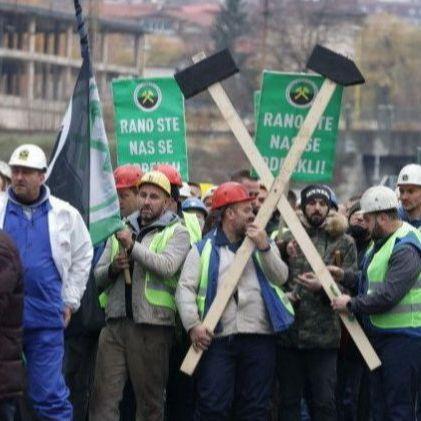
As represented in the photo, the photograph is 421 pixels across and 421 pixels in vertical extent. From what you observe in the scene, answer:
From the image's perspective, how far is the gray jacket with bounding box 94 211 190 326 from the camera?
43.8 feet

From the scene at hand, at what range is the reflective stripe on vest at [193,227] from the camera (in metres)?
14.3

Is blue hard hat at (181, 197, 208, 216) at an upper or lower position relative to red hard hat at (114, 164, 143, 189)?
lower

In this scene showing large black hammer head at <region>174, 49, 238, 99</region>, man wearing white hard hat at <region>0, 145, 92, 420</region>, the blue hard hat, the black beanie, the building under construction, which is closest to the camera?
man wearing white hard hat at <region>0, 145, 92, 420</region>

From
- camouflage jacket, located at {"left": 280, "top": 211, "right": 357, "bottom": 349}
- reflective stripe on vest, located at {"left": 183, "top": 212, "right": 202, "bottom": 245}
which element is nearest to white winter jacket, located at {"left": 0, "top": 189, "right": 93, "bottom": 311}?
reflective stripe on vest, located at {"left": 183, "top": 212, "right": 202, "bottom": 245}

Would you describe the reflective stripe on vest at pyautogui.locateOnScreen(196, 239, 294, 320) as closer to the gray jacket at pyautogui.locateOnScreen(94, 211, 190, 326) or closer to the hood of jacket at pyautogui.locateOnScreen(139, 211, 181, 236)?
the gray jacket at pyautogui.locateOnScreen(94, 211, 190, 326)

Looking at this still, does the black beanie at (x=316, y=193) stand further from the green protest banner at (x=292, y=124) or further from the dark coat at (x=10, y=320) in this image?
the dark coat at (x=10, y=320)

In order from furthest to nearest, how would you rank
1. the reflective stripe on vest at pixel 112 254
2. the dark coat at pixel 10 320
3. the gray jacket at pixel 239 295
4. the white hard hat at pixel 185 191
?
the white hard hat at pixel 185 191 < the reflective stripe on vest at pixel 112 254 < the gray jacket at pixel 239 295 < the dark coat at pixel 10 320

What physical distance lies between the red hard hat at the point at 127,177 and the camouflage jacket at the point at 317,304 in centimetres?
122

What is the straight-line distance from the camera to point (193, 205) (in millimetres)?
15930

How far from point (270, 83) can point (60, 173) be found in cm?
171

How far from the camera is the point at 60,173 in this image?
1359 cm

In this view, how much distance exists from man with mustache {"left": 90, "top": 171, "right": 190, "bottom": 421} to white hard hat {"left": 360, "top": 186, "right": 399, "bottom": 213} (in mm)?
1337

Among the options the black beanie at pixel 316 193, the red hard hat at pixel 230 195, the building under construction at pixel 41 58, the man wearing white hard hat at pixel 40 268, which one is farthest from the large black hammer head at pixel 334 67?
the building under construction at pixel 41 58

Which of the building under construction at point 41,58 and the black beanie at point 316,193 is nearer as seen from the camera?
the black beanie at point 316,193
